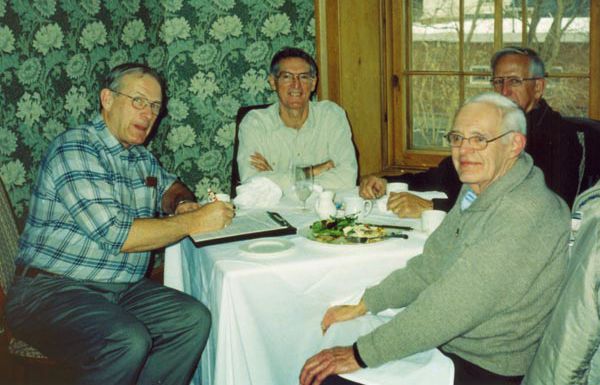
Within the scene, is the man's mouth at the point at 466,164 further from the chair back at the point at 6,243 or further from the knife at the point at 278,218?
the chair back at the point at 6,243

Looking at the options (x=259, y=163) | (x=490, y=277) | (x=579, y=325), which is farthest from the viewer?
(x=259, y=163)

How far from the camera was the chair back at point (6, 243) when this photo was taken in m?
2.05

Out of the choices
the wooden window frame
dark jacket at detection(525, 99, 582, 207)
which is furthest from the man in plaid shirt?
→ the wooden window frame

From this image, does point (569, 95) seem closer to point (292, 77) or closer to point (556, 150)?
point (556, 150)

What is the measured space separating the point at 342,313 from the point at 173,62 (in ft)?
8.16

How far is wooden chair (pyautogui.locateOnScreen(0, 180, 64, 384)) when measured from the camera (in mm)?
1961

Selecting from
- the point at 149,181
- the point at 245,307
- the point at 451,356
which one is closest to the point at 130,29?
the point at 149,181

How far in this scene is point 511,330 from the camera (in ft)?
4.75

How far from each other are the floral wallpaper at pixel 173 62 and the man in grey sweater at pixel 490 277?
6.84ft

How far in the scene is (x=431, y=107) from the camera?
11.9 feet

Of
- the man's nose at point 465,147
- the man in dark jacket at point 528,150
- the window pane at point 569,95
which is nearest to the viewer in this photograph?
the man's nose at point 465,147

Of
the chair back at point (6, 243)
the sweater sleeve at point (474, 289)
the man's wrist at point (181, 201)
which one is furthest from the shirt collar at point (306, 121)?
the sweater sleeve at point (474, 289)

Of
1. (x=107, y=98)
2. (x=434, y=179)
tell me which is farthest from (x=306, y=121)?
(x=107, y=98)

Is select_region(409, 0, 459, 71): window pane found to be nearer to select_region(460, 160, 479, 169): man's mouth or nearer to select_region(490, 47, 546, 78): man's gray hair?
select_region(490, 47, 546, 78): man's gray hair
